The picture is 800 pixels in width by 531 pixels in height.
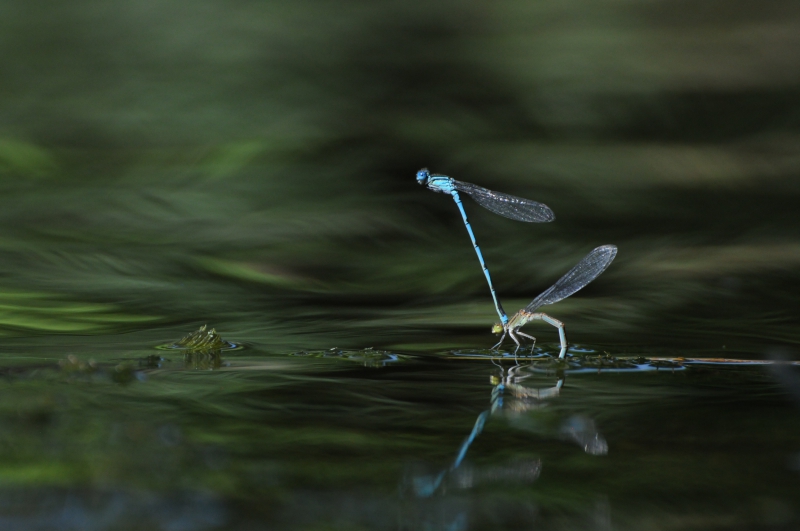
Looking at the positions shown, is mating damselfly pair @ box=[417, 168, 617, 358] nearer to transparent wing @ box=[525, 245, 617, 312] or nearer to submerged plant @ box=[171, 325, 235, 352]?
transparent wing @ box=[525, 245, 617, 312]

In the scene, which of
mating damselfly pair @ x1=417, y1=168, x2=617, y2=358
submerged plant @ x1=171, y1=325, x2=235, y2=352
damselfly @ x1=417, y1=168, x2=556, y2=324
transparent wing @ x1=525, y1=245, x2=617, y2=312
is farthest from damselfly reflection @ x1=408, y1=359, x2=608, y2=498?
damselfly @ x1=417, y1=168, x2=556, y2=324

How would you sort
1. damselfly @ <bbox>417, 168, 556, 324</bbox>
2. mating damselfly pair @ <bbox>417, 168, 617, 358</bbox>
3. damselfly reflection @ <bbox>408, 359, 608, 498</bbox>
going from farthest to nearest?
damselfly @ <bbox>417, 168, 556, 324</bbox>, mating damselfly pair @ <bbox>417, 168, 617, 358</bbox>, damselfly reflection @ <bbox>408, 359, 608, 498</bbox>

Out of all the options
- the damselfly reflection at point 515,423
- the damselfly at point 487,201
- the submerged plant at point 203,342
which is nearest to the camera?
the damselfly reflection at point 515,423

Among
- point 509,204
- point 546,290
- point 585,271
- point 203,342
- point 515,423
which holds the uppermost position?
point 509,204

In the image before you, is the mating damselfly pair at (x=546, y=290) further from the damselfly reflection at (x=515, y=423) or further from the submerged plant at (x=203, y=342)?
the submerged plant at (x=203, y=342)

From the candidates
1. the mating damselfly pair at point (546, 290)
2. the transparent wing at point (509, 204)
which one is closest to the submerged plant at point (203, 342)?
the mating damselfly pair at point (546, 290)

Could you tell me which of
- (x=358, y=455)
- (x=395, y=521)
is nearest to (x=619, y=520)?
(x=395, y=521)

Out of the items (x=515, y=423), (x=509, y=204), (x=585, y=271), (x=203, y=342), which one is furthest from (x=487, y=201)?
(x=515, y=423)

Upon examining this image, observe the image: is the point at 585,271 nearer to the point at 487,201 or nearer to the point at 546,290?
the point at 546,290
